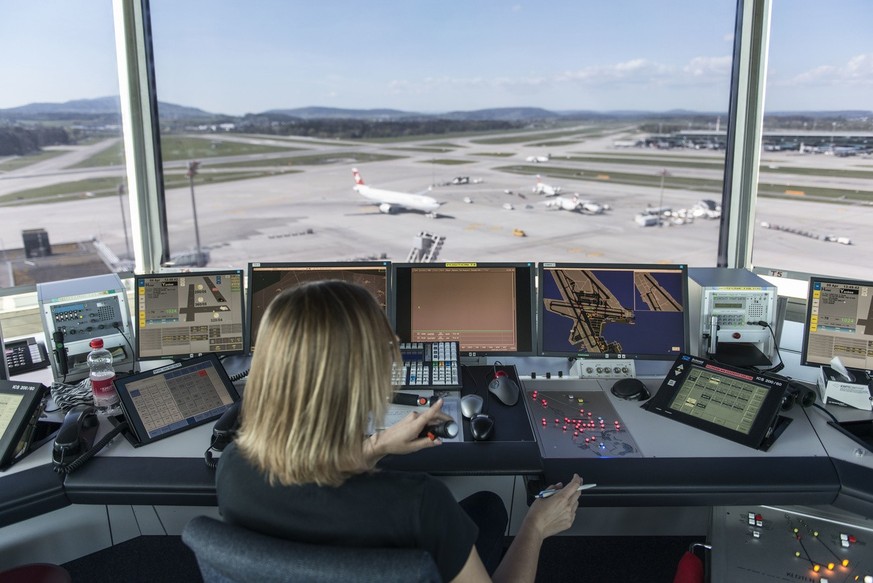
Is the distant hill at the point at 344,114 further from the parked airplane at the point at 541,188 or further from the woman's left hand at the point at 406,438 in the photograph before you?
the woman's left hand at the point at 406,438

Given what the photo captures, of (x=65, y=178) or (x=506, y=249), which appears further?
(x=506, y=249)

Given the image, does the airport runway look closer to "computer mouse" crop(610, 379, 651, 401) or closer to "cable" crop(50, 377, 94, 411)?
"cable" crop(50, 377, 94, 411)

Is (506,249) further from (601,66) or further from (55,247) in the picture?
(55,247)

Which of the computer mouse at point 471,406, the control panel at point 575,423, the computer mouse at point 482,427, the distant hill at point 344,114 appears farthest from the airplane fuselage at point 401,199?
the computer mouse at point 482,427

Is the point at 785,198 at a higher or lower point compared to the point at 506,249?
higher

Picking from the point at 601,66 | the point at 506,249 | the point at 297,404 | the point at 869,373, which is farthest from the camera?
the point at 506,249

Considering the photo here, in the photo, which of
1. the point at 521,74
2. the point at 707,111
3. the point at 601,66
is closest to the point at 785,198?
the point at 707,111

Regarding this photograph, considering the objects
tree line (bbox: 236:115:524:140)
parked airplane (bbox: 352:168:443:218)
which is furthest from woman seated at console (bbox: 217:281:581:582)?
parked airplane (bbox: 352:168:443:218)
